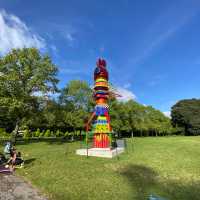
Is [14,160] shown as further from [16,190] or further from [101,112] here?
[101,112]

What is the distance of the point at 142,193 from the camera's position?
8695 mm

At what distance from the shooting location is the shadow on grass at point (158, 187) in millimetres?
8656

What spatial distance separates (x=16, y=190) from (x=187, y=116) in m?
72.7

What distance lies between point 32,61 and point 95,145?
14.2 meters

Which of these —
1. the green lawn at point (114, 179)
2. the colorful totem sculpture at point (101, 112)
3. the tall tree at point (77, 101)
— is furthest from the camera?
the tall tree at point (77, 101)

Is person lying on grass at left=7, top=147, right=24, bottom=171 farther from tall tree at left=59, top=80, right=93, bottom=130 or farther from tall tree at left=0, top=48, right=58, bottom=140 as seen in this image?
tall tree at left=59, top=80, right=93, bottom=130

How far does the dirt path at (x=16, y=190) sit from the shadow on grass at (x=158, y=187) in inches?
141

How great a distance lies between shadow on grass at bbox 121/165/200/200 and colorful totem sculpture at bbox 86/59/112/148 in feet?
20.0

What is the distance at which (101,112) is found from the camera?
58.5 feet

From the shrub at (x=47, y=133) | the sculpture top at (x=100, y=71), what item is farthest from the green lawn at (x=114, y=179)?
the shrub at (x=47, y=133)

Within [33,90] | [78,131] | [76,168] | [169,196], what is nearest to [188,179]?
[169,196]

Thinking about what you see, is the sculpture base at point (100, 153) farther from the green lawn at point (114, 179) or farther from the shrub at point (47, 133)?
the shrub at point (47, 133)

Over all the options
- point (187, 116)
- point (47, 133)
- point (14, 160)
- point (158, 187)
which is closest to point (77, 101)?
point (47, 133)

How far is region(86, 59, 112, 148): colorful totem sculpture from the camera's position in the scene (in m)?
17.9
